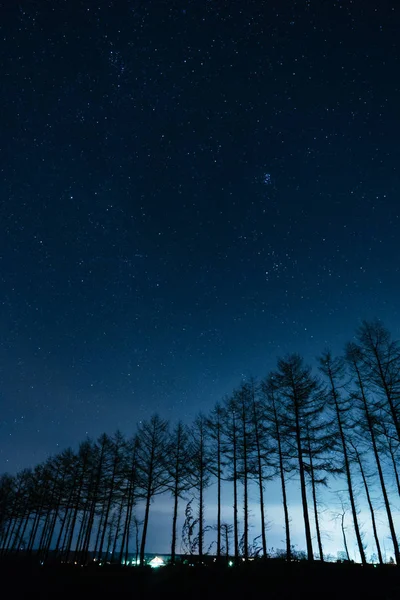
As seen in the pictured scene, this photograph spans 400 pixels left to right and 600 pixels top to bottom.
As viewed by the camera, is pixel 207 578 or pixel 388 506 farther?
pixel 388 506

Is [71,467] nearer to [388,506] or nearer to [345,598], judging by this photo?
[388,506]

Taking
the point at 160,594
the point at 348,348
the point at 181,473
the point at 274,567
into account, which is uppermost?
the point at 348,348

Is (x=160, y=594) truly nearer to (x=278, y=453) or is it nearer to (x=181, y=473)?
(x=278, y=453)

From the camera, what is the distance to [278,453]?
64.1ft

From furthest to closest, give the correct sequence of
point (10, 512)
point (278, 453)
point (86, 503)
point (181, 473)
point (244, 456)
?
point (10, 512)
point (86, 503)
point (181, 473)
point (244, 456)
point (278, 453)

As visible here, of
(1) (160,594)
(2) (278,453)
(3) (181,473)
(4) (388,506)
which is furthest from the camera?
(3) (181,473)

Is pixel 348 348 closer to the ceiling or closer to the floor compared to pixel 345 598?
closer to the ceiling

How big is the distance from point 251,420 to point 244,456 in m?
2.26

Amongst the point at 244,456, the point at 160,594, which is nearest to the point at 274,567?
the point at 160,594

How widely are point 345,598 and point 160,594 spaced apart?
470 centimetres

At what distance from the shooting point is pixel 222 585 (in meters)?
9.24

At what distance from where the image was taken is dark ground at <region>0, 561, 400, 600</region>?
27.8ft

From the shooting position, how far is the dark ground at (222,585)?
848 centimetres

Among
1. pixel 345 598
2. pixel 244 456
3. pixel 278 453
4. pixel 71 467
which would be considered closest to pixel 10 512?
pixel 71 467
